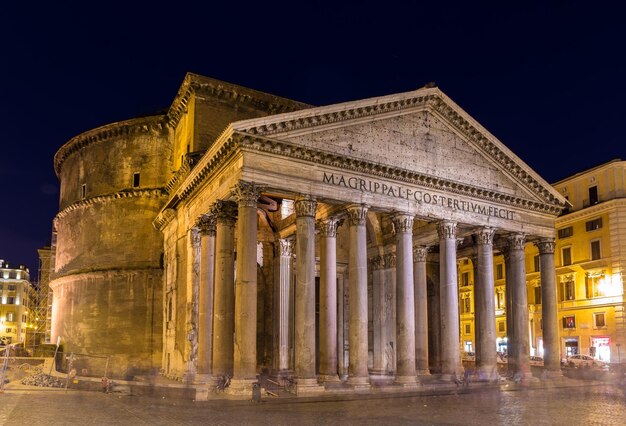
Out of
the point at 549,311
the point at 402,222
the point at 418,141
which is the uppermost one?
the point at 418,141

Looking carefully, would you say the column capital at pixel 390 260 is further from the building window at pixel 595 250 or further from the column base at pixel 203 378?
the building window at pixel 595 250

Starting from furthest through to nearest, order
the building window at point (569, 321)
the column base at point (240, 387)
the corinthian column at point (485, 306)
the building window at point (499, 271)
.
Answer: the building window at point (499, 271) < the building window at point (569, 321) < the corinthian column at point (485, 306) < the column base at point (240, 387)

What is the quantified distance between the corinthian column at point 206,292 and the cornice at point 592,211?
79.8 feet

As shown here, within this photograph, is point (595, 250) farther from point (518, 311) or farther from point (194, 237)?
point (194, 237)

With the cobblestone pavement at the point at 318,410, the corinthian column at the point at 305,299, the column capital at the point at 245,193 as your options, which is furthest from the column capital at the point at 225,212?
the cobblestone pavement at the point at 318,410

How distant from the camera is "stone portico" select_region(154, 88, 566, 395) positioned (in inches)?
742

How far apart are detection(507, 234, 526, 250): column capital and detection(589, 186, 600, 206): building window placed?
46.3 feet

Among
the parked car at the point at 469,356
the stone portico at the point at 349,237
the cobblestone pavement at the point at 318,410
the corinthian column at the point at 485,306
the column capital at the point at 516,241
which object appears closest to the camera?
the cobblestone pavement at the point at 318,410

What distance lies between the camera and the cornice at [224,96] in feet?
84.7

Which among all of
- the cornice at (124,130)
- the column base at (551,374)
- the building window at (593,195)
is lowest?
the column base at (551,374)

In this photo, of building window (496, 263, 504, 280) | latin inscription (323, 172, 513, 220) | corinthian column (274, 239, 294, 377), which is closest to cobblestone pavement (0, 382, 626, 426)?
latin inscription (323, 172, 513, 220)

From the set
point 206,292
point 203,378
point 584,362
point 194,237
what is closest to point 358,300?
point 206,292

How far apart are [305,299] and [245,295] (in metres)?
1.96

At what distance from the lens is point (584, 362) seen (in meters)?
33.6
